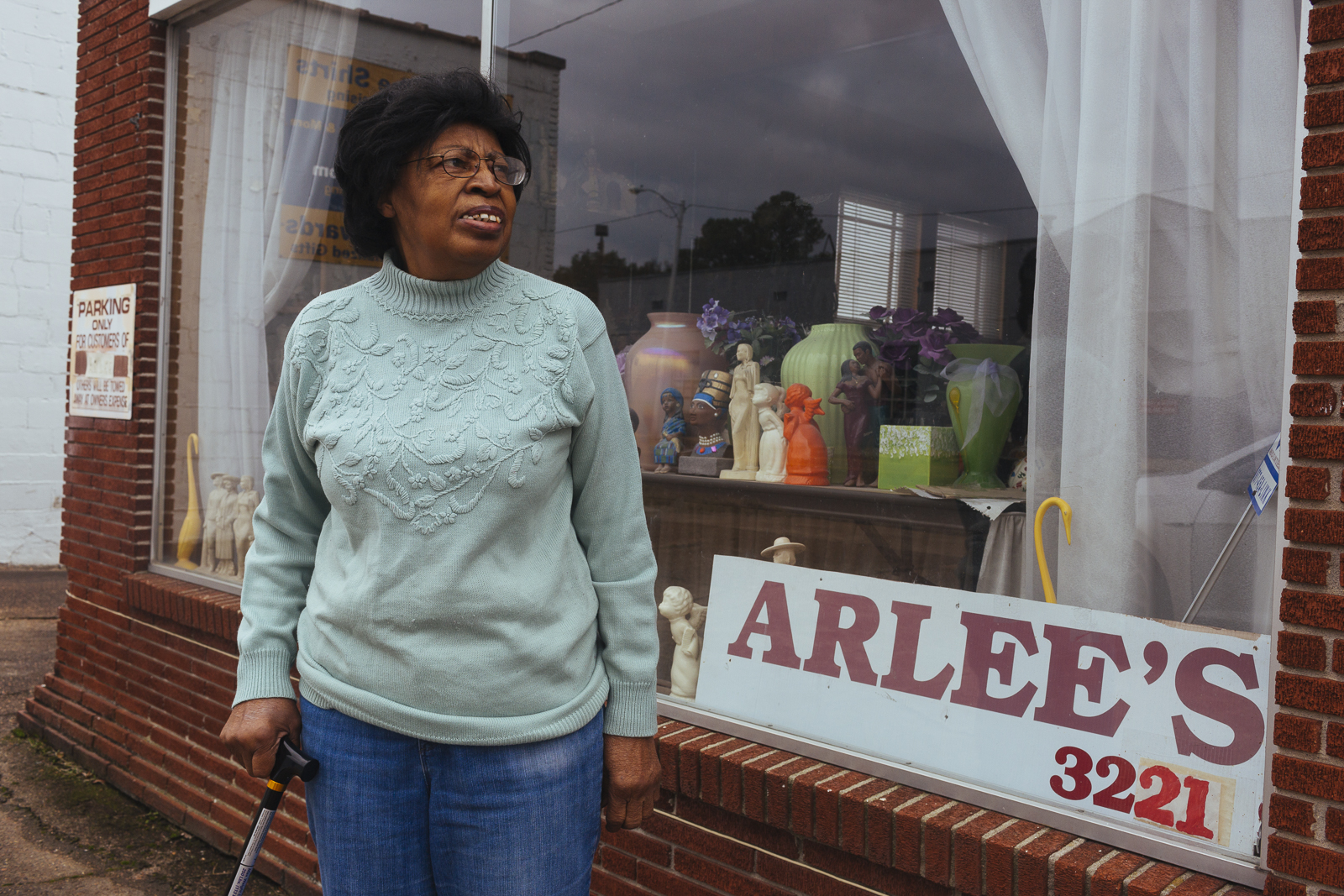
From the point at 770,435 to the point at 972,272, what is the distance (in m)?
0.76

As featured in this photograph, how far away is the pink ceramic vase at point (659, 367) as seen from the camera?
3.47 m

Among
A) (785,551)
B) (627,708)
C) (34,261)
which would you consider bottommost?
(627,708)

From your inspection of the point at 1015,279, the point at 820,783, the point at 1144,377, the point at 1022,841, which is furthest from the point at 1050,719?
the point at 1015,279

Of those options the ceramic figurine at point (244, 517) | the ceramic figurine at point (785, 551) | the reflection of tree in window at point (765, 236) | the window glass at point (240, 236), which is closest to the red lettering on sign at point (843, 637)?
the ceramic figurine at point (785, 551)

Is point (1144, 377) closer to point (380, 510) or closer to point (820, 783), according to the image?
point (820, 783)

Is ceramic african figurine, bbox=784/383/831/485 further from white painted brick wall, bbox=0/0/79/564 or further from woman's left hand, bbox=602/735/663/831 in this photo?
white painted brick wall, bbox=0/0/79/564

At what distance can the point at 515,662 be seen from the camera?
5.27 feet

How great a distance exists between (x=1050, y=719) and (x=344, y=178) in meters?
1.71

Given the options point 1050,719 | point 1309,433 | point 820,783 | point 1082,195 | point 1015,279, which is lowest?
point 820,783

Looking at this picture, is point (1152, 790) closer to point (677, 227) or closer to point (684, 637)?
point (684, 637)

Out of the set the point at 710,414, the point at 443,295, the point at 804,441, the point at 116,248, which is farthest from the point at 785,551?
the point at 116,248

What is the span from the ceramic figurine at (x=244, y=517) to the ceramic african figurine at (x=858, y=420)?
2661 millimetres

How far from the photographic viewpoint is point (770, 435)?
10.6ft

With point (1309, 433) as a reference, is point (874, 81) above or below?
above
